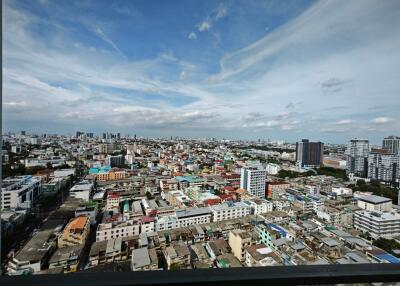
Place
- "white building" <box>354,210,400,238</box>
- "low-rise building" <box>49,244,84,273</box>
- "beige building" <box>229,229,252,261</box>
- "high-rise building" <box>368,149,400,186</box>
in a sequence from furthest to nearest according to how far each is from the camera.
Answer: "high-rise building" <box>368,149,400,186</box> < "white building" <box>354,210,400,238</box> < "beige building" <box>229,229,252,261</box> < "low-rise building" <box>49,244,84,273</box>

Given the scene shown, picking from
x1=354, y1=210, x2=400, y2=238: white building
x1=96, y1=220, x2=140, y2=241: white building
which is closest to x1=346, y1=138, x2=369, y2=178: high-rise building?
x1=354, y1=210, x2=400, y2=238: white building

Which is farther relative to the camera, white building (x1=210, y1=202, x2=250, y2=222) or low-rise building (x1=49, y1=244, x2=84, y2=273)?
white building (x1=210, y1=202, x2=250, y2=222)

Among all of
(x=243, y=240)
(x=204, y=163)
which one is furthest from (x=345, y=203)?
(x=204, y=163)

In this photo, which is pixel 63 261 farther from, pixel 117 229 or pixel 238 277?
pixel 117 229

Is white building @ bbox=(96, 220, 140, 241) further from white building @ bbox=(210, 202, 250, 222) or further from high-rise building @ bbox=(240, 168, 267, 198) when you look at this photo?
high-rise building @ bbox=(240, 168, 267, 198)

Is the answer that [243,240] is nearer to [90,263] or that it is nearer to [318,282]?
[90,263]

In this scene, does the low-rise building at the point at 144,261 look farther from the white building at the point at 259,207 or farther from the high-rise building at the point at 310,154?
the high-rise building at the point at 310,154

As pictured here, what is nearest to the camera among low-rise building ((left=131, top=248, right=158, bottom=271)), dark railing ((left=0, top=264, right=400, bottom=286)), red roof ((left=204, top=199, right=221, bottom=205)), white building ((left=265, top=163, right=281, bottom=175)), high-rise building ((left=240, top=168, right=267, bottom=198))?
dark railing ((left=0, top=264, right=400, bottom=286))
